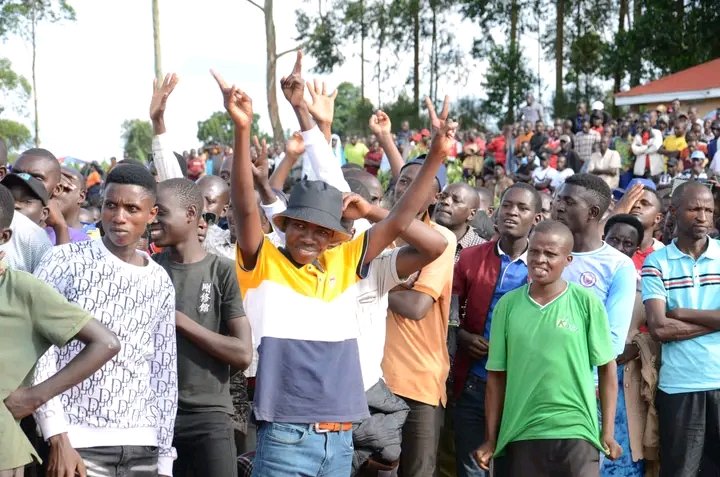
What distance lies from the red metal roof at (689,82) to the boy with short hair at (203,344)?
87.6ft

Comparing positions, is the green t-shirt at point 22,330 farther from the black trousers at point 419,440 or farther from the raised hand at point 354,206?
the black trousers at point 419,440

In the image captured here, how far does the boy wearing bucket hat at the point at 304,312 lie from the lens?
11.7ft

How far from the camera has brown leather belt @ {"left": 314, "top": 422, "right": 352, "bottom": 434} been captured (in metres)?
3.57

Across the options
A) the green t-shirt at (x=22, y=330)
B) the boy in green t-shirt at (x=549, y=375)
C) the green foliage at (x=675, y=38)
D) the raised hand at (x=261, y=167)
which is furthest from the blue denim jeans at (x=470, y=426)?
the green foliage at (x=675, y=38)

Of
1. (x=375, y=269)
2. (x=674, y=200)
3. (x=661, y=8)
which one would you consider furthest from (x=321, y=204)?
(x=661, y=8)

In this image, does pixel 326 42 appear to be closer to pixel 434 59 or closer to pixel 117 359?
pixel 434 59

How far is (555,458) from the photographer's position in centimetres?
466

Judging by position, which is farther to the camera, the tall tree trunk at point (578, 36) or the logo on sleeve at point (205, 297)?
the tall tree trunk at point (578, 36)

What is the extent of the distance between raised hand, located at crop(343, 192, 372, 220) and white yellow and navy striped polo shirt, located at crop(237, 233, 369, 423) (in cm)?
22

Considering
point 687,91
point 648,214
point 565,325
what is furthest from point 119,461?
point 687,91

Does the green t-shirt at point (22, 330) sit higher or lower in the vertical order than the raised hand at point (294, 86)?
lower

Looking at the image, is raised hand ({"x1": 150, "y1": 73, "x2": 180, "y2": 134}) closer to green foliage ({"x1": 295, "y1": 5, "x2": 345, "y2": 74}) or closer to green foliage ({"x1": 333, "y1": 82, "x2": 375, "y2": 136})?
green foliage ({"x1": 333, "y1": 82, "x2": 375, "y2": 136})

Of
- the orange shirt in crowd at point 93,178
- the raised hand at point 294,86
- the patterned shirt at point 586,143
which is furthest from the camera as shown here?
the patterned shirt at point 586,143

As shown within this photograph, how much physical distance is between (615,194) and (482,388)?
7.86 meters
